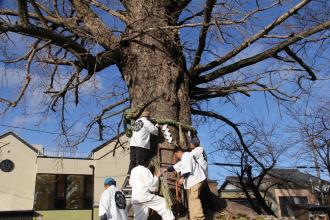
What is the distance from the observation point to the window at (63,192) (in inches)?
1031

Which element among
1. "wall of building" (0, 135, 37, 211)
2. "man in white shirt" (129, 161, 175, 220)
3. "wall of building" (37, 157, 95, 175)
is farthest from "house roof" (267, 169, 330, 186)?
"man in white shirt" (129, 161, 175, 220)

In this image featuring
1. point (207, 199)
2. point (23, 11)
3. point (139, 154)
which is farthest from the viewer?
point (139, 154)

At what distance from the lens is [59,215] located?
2552cm

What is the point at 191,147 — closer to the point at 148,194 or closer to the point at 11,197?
the point at 148,194

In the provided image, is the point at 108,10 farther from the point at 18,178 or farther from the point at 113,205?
the point at 18,178

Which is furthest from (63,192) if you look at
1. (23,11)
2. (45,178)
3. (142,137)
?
(23,11)

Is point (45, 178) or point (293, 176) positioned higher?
point (45, 178)

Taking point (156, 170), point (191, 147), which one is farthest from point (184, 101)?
point (156, 170)

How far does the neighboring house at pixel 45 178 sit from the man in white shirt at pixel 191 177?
1975cm

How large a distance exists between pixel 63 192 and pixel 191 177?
22805 mm

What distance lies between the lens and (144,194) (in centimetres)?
614

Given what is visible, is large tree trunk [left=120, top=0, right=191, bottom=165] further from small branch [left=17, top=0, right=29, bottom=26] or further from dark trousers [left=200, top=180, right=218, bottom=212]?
small branch [left=17, top=0, right=29, bottom=26]

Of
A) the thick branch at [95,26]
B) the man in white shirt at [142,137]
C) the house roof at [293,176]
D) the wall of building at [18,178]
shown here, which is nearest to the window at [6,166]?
the wall of building at [18,178]

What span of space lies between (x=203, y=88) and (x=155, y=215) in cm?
265
